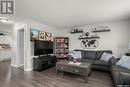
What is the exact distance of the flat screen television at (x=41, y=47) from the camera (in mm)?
3832

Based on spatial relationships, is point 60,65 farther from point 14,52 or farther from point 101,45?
point 14,52

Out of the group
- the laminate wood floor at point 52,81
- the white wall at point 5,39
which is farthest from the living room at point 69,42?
the white wall at point 5,39

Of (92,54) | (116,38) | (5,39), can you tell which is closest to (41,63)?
(92,54)

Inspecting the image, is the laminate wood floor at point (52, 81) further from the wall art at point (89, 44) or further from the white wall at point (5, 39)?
the white wall at point (5, 39)

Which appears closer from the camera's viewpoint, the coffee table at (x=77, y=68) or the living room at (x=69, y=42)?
the coffee table at (x=77, y=68)

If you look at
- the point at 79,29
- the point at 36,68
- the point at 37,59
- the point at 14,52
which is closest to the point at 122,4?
the point at 79,29

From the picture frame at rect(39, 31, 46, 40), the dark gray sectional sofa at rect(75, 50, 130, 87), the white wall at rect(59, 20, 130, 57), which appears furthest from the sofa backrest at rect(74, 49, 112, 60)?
the picture frame at rect(39, 31, 46, 40)

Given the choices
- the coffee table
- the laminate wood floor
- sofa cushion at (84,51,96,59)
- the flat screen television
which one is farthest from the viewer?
sofa cushion at (84,51,96,59)

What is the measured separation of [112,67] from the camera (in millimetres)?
2852

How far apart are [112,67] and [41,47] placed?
3.00 m

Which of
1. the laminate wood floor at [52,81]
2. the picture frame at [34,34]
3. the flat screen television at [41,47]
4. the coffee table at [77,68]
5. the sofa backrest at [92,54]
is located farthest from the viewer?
the sofa backrest at [92,54]

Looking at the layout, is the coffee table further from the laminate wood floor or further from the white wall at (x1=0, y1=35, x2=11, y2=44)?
the white wall at (x1=0, y1=35, x2=11, y2=44)

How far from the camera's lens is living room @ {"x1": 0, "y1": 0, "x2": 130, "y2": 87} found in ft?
9.26

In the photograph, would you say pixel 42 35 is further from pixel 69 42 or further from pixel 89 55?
pixel 89 55
